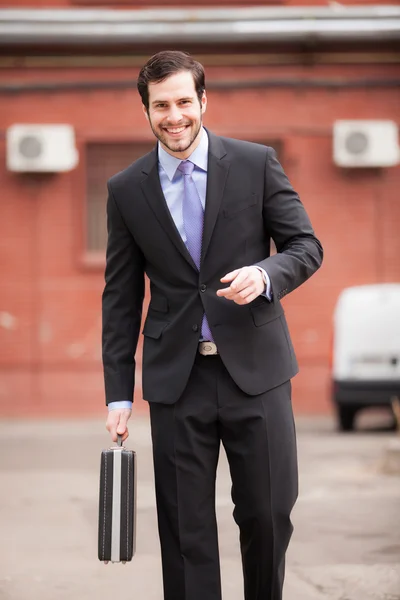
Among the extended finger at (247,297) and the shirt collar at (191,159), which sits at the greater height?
the shirt collar at (191,159)

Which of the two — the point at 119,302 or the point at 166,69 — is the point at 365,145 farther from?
the point at 166,69

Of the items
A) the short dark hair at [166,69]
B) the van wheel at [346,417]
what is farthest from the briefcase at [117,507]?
the van wheel at [346,417]

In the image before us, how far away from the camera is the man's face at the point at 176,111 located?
3.57 m

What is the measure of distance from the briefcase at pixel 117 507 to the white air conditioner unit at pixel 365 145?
10.8m

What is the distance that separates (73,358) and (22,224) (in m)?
1.68

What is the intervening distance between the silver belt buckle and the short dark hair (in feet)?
2.43

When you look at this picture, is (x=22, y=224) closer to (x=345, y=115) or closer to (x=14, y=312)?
(x=14, y=312)

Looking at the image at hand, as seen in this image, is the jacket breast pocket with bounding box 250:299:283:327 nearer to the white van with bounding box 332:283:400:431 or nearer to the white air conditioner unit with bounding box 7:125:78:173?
the white van with bounding box 332:283:400:431

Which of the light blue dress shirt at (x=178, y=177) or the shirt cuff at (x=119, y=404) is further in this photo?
the shirt cuff at (x=119, y=404)

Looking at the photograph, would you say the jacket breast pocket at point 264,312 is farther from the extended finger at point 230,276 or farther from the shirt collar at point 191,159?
the shirt collar at point 191,159

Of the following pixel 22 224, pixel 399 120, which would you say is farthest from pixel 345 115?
pixel 22 224

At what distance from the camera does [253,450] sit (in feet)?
12.2

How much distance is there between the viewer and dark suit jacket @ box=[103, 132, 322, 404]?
3.70m

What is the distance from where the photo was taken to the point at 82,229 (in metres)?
14.4
